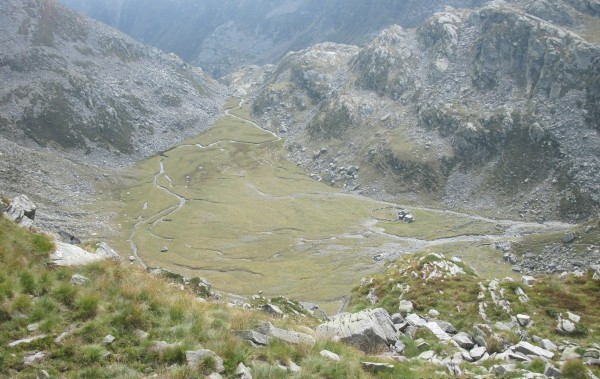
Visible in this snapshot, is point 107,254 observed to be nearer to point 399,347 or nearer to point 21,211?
point 21,211

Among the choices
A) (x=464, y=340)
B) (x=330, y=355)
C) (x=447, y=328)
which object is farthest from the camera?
(x=447, y=328)

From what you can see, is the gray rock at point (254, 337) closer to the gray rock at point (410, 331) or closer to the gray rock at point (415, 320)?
the gray rock at point (410, 331)

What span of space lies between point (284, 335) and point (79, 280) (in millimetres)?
9539

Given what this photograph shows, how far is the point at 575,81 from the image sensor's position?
→ 196m

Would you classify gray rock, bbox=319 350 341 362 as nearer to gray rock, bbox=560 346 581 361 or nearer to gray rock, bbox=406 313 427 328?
gray rock, bbox=560 346 581 361

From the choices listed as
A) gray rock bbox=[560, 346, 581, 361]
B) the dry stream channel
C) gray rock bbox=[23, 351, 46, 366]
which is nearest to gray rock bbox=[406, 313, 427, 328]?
gray rock bbox=[560, 346, 581, 361]

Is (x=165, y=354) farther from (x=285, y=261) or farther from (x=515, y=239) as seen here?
(x=515, y=239)

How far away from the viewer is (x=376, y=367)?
17578 millimetres

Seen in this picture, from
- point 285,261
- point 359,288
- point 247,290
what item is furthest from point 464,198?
point 359,288

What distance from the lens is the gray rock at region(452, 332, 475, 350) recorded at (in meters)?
26.3

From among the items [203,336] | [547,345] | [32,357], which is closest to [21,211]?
[32,357]

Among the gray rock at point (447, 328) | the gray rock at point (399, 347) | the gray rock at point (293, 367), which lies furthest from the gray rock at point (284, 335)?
the gray rock at point (447, 328)

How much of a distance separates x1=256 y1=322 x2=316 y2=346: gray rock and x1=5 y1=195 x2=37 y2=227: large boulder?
17.7 meters

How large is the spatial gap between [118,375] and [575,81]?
758ft
